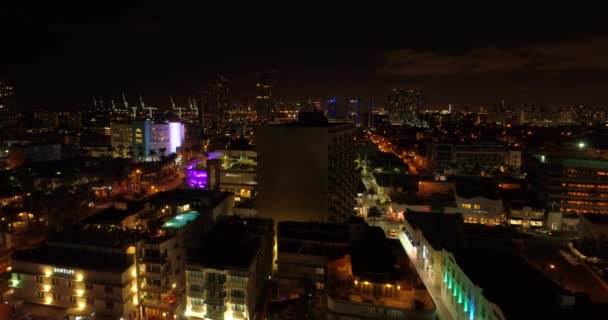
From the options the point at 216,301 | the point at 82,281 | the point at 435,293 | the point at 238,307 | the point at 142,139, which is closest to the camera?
the point at 216,301

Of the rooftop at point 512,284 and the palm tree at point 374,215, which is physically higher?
the rooftop at point 512,284

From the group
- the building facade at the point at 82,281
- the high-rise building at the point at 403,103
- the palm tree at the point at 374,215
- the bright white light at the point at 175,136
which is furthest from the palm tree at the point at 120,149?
the high-rise building at the point at 403,103

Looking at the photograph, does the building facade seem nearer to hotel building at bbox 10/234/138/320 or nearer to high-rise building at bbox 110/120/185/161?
hotel building at bbox 10/234/138/320

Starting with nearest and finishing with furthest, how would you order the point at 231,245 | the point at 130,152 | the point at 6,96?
the point at 231,245, the point at 130,152, the point at 6,96

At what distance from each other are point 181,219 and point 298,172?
765cm

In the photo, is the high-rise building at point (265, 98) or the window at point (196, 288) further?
the high-rise building at point (265, 98)

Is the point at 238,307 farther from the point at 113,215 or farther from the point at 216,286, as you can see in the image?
the point at 113,215

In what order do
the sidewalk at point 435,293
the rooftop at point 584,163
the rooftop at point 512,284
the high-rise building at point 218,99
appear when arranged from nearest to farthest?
1. the rooftop at point 512,284
2. the sidewalk at point 435,293
3. the rooftop at point 584,163
4. the high-rise building at point 218,99

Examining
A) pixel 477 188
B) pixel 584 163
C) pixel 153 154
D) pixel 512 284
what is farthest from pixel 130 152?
pixel 584 163

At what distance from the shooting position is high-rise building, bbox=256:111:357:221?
2347 centimetres

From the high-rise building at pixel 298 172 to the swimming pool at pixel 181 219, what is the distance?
5573 mm

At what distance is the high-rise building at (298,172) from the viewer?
2347 centimetres

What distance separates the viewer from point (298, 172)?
2375cm

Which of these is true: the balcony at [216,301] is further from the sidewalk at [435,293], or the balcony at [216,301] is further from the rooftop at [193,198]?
the sidewalk at [435,293]
